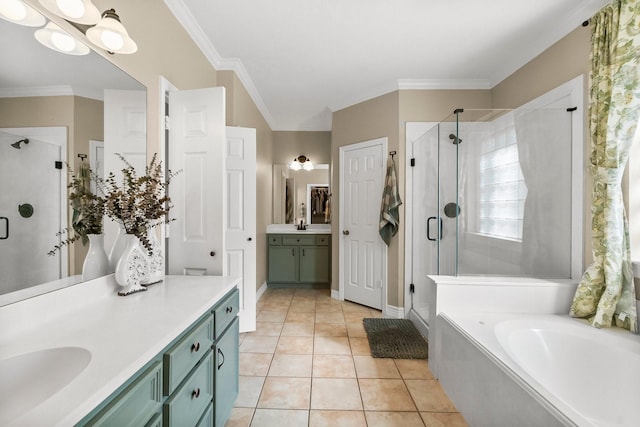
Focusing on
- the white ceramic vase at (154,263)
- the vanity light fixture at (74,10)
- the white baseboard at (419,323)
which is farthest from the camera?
the white baseboard at (419,323)

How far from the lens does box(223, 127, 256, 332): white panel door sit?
272 centimetres

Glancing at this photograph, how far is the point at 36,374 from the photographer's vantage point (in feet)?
2.68

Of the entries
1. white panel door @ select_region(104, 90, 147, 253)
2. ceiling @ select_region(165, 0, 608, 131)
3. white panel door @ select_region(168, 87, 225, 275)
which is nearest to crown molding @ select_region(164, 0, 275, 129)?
ceiling @ select_region(165, 0, 608, 131)

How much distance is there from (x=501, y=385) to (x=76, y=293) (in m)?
1.86

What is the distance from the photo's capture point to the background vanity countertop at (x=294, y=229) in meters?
4.24

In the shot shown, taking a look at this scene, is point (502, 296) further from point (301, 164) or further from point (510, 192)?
point (301, 164)

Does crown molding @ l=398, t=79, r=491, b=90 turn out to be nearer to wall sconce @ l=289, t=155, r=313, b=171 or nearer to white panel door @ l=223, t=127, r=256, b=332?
white panel door @ l=223, t=127, r=256, b=332

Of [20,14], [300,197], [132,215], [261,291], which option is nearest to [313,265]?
[261,291]

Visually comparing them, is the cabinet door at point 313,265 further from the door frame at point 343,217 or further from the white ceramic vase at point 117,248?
the white ceramic vase at point 117,248

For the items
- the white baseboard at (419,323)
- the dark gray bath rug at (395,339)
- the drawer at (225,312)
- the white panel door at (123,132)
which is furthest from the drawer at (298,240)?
the white panel door at (123,132)

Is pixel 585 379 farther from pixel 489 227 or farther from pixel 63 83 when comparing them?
pixel 63 83

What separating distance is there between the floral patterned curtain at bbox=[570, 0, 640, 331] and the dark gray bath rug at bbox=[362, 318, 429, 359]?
1.17m

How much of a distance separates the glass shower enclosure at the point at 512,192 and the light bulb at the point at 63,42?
2246 mm

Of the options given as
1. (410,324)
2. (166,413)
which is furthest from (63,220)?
(410,324)
